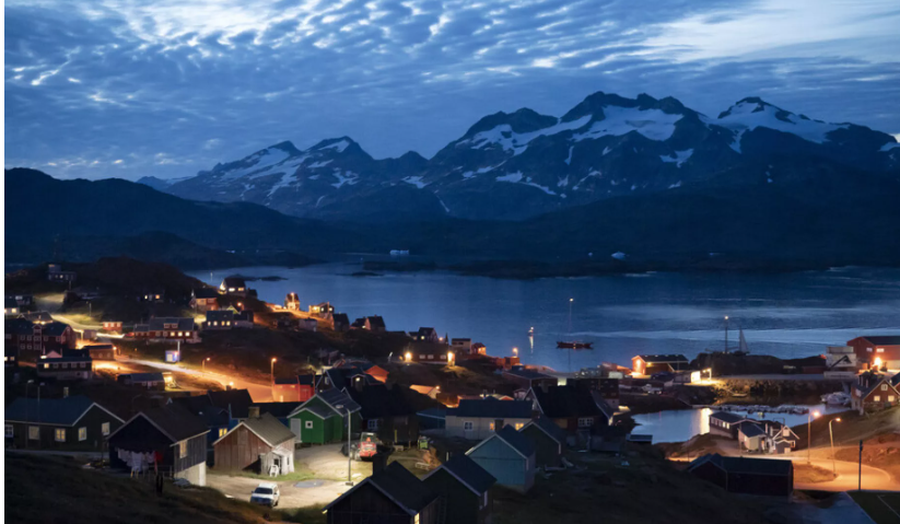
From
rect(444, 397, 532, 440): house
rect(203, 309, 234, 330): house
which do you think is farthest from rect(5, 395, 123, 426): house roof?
rect(203, 309, 234, 330): house

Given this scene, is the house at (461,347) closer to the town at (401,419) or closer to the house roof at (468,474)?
the town at (401,419)

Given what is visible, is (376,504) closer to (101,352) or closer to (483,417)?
(483,417)

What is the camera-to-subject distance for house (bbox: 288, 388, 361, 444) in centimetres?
2231

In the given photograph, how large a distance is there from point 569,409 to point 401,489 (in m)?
14.9

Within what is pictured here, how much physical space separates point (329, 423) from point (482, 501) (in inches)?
314

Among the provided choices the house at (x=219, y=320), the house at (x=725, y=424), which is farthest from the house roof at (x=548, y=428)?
the house at (x=219, y=320)

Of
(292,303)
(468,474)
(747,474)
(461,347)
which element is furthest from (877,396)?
(292,303)

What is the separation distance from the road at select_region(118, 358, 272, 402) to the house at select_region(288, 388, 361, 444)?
10.4 metres

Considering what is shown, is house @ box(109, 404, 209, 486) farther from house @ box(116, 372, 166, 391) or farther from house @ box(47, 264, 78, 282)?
house @ box(47, 264, 78, 282)

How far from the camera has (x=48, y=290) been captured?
56500 mm

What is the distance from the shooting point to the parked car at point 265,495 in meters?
15.2

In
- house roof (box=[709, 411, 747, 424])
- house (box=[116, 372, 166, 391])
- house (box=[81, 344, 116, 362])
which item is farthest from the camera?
house (box=[81, 344, 116, 362])

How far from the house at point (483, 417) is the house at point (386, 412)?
1.09m

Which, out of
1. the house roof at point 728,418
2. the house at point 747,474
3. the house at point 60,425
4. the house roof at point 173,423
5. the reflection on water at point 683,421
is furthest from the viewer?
the reflection on water at point 683,421
